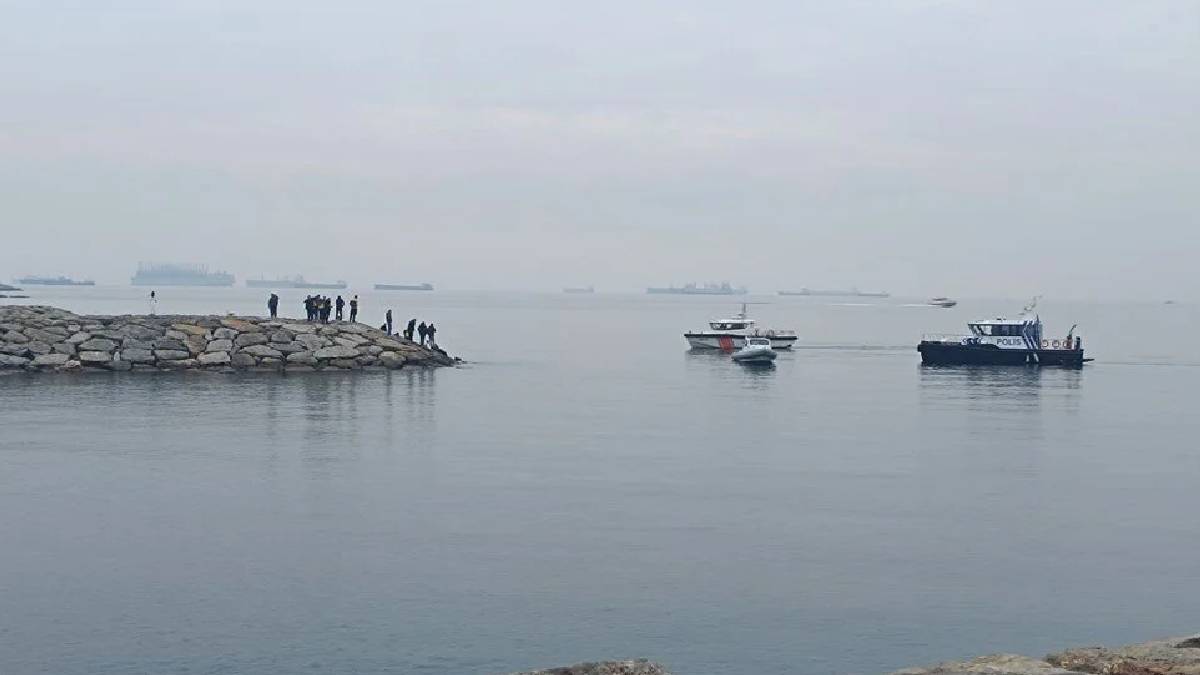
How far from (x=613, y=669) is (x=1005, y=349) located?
2817 inches

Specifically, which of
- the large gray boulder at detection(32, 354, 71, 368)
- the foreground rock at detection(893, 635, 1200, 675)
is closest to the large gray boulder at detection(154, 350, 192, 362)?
the large gray boulder at detection(32, 354, 71, 368)

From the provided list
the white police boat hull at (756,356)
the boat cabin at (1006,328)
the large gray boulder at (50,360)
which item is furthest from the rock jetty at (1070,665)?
the boat cabin at (1006,328)

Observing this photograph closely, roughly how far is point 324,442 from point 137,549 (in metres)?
14.0

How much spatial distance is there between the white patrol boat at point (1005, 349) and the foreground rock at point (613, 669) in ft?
232

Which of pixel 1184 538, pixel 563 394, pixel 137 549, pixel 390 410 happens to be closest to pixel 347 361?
pixel 563 394

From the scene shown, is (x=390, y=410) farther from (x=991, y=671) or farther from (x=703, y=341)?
(x=703, y=341)

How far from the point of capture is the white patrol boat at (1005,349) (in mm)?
78375

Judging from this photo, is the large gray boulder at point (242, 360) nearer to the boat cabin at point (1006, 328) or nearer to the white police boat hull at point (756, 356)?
the white police boat hull at point (756, 356)

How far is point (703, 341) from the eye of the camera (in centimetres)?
9494

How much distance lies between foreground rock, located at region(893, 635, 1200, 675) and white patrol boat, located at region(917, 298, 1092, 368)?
68.2 metres

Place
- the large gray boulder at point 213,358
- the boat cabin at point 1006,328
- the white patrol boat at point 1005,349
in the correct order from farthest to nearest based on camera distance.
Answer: the boat cabin at point 1006,328 → the white patrol boat at point 1005,349 → the large gray boulder at point 213,358

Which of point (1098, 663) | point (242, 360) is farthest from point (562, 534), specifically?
point (242, 360)

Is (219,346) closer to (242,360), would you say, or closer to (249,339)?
(242,360)

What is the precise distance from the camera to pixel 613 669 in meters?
11.3
